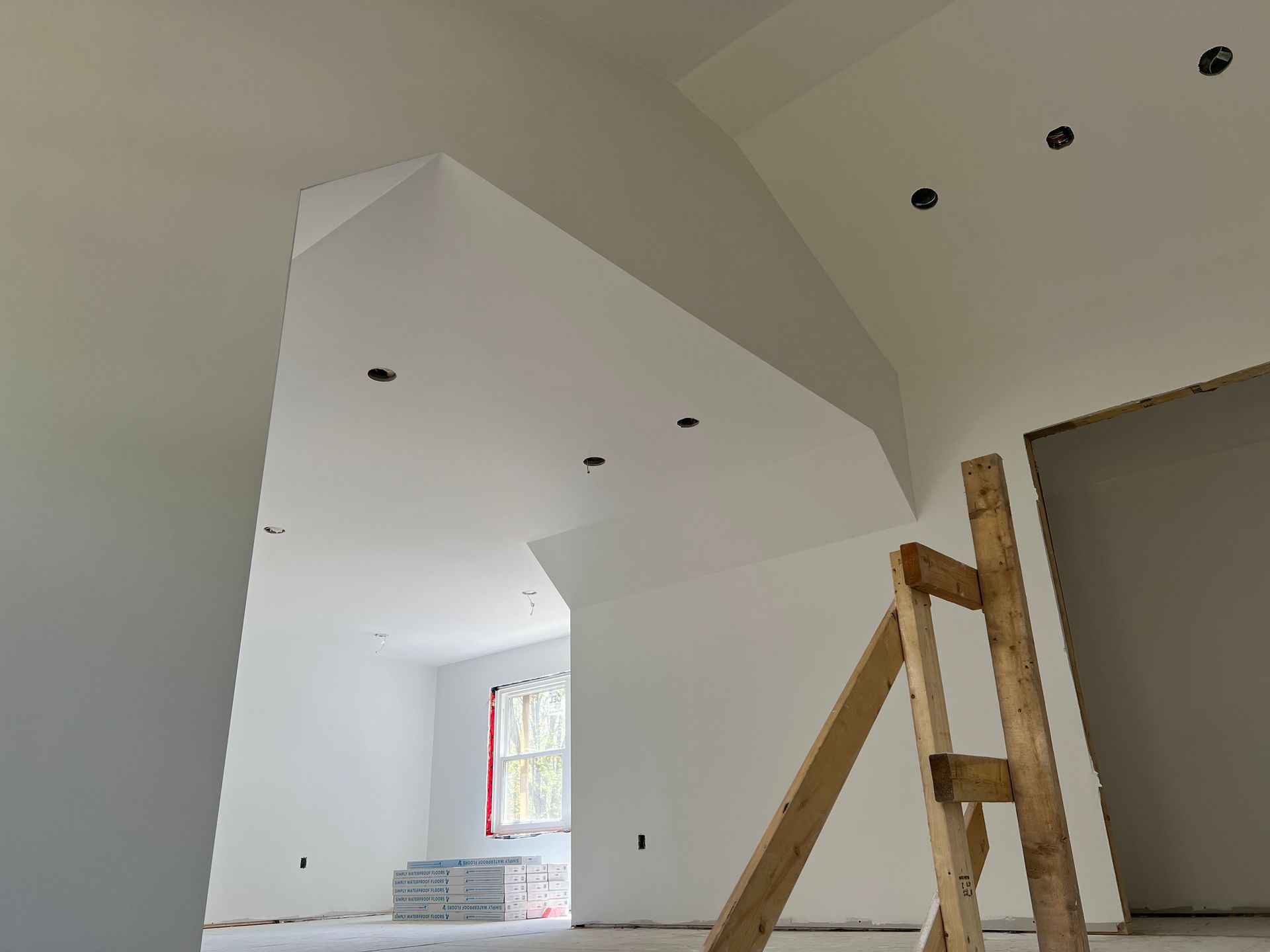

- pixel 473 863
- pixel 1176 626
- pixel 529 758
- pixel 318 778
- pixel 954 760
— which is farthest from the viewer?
pixel 529 758

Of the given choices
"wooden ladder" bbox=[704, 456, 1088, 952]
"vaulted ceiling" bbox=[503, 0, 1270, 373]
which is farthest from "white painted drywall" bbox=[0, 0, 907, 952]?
"vaulted ceiling" bbox=[503, 0, 1270, 373]

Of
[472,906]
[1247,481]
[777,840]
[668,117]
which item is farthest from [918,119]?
[472,906]

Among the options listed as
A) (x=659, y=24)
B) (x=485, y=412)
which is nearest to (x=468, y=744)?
(x=485, y=412)

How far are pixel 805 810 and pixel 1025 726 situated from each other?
1.94 feet

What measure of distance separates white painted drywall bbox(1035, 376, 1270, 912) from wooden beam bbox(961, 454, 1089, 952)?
308cm

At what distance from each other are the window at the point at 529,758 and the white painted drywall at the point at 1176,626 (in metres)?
4.20

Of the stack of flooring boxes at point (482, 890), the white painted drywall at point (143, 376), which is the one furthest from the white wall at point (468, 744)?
the white painted drywall at point (143, 376)

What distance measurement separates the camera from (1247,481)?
196 inches

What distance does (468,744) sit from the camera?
8.31m

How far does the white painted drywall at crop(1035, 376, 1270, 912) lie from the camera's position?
4613 millimetres

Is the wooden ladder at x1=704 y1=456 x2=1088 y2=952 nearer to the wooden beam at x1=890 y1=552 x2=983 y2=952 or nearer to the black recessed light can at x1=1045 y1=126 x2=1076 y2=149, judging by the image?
the wooden beam at x1=890 y1=552 x2=983 y2=952

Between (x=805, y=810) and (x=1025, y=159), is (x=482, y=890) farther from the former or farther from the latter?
(x=1025, y=159)

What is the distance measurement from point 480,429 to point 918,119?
233 centimetres

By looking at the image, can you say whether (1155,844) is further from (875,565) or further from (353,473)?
(353,473)
